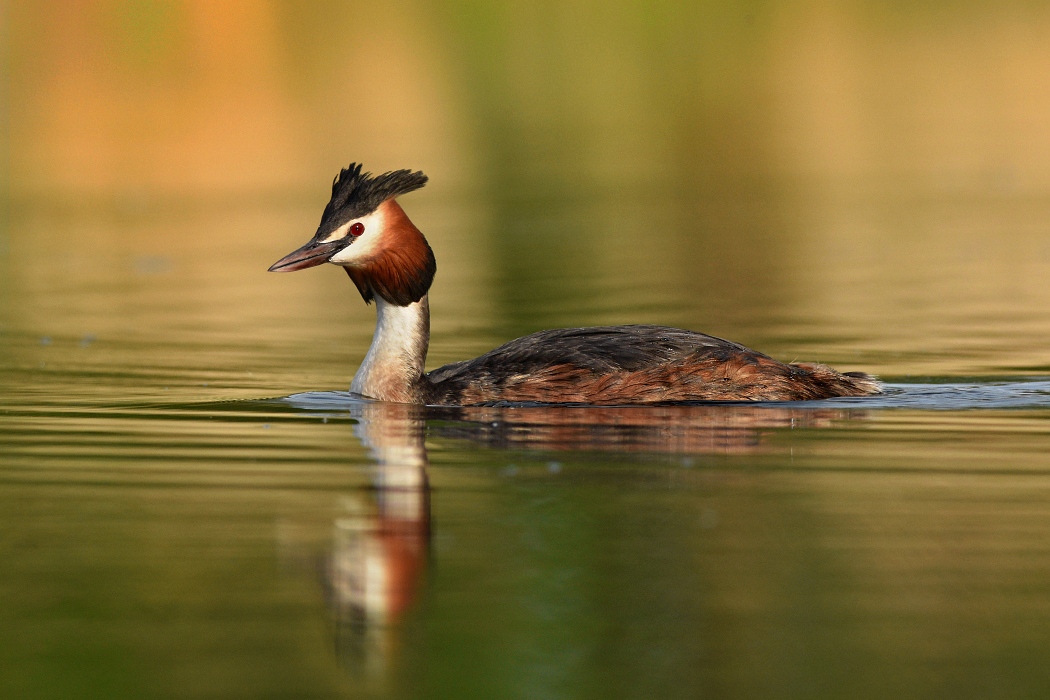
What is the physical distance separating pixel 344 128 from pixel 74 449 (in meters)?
31.5

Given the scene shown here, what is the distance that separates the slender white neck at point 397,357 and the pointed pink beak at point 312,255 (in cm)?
58

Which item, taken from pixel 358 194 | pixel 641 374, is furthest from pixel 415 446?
pixel 358 194

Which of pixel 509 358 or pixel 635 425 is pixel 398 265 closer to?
pixel 509 358

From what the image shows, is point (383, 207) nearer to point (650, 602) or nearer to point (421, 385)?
point (421, 385)

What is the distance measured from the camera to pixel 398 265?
38.2 feet

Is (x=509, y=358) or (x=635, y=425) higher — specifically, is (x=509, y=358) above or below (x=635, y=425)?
above

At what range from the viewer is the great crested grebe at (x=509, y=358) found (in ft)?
36.4

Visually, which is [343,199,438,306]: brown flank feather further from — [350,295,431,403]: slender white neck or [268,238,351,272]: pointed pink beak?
[268,238,351,272]: pointed pink beak

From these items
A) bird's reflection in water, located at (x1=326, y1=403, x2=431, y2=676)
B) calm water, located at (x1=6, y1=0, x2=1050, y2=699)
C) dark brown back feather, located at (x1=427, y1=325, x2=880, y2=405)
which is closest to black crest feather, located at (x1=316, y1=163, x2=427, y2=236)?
calm water, located at (x1=6, y1=0, x2=1050, y2=699)

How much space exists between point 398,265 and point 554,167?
2315 centimetres

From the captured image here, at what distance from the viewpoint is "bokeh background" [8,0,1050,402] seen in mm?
16281

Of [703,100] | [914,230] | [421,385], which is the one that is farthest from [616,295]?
[703,100]

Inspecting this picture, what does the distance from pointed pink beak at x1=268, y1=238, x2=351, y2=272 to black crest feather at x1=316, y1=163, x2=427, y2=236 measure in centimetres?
9

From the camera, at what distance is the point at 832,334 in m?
14.7
